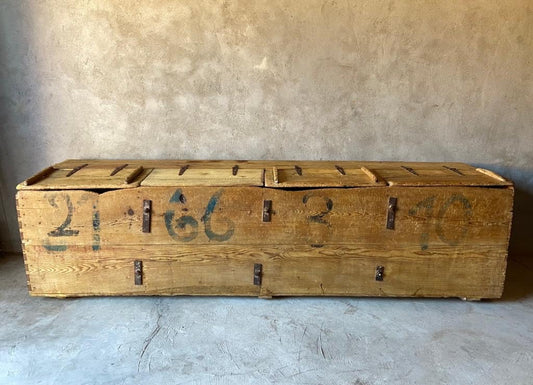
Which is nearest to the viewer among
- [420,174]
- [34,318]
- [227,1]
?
[34,318]

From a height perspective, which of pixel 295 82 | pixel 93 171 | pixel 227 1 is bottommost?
pixel 93 171

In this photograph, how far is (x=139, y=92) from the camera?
108 inches

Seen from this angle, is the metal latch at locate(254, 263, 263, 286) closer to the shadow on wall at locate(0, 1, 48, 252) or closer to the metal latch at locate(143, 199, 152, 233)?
the metal latch at locate(143, 199, 152, 233)

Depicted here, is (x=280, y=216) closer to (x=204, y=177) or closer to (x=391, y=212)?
(x=204, y=177)

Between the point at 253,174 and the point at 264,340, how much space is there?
3.00ft

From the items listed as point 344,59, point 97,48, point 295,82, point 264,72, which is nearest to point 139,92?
point 97,48

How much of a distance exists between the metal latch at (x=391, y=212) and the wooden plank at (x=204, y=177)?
2.33 feet

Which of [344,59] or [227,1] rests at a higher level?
[227,1]

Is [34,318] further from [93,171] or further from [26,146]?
[26,146]

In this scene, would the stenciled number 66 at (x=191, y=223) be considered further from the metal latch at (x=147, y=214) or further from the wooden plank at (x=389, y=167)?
the wooden plank at (x=389, y=167)

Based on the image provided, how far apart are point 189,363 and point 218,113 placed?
5.20ft

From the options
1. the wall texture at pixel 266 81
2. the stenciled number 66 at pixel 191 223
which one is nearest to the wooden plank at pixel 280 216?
the stenciled number 66 at pixel 191 223

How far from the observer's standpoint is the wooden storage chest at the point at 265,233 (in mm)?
2266

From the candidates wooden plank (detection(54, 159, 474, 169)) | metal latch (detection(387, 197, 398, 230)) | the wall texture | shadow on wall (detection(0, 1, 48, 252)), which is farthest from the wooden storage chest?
shadow on wall (detection(0, 1, 48, 252))
